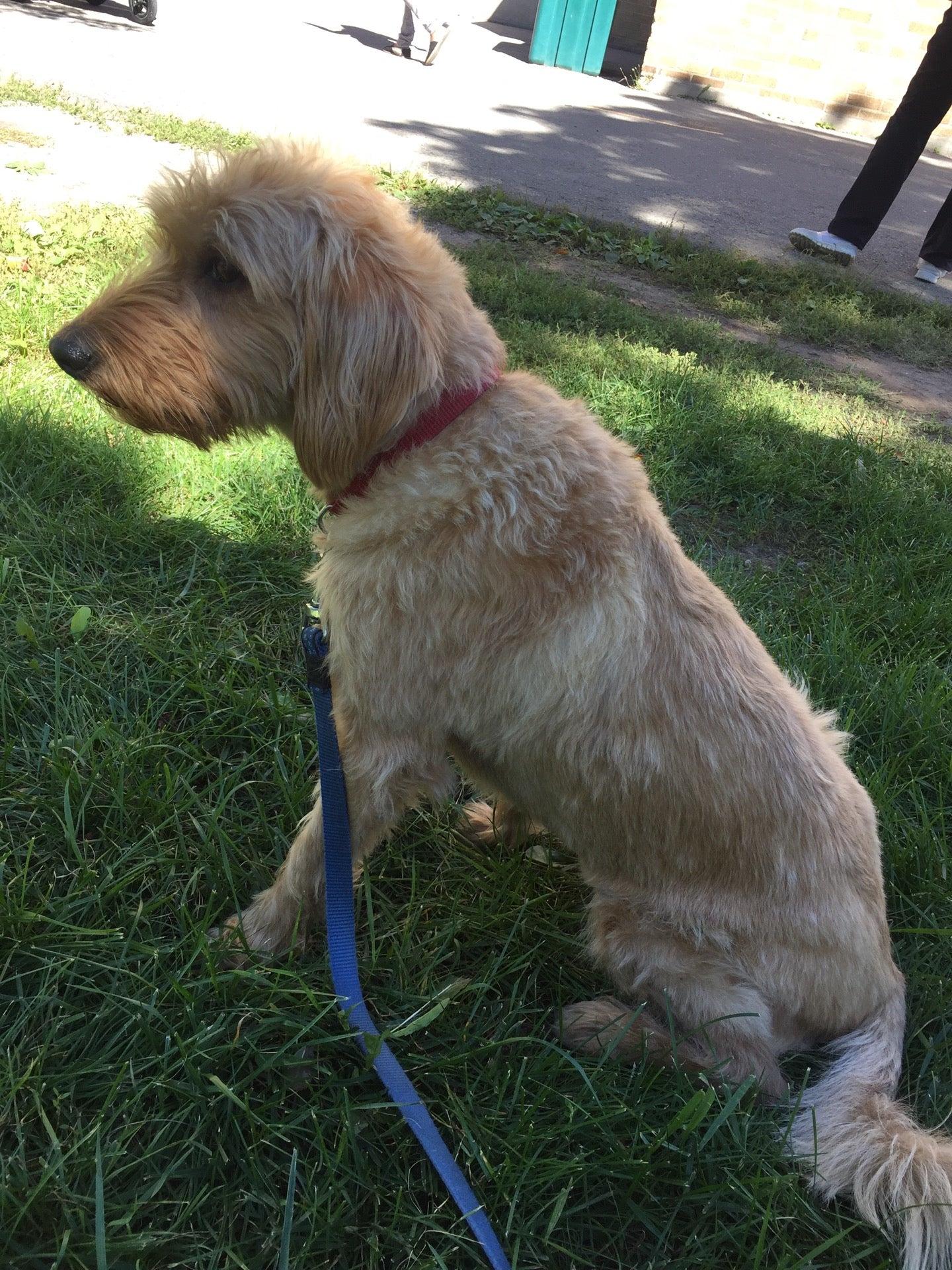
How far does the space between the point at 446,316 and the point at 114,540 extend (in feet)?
5.84

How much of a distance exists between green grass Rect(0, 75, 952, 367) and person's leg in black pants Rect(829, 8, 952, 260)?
0.46 metres

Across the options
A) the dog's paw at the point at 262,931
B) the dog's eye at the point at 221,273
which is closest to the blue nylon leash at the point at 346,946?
the dog's paw at the point at 262,931

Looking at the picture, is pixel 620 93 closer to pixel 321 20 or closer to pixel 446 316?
pixel 321 20

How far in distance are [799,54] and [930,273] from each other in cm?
980

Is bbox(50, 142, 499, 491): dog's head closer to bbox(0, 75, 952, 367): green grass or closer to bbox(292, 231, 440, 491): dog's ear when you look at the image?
bbox(292, 231, 440, 491): dog's ear

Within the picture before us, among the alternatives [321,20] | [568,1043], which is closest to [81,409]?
[568,1043]

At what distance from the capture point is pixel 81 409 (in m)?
3.72

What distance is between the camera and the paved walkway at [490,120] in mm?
8523

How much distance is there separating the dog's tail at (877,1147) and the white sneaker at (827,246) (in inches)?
293

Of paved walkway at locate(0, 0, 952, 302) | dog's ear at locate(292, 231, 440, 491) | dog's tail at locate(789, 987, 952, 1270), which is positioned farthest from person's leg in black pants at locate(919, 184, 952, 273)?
dog's tail at locate(789, 987, 952, 1270)

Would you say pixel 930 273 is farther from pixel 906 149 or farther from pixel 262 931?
pixel 262 931

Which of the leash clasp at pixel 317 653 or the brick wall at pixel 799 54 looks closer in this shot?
the leash clasp at pixel 317 653

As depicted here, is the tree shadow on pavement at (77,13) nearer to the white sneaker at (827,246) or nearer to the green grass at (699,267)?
the green grass at (699,267)

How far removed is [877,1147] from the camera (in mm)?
1848
